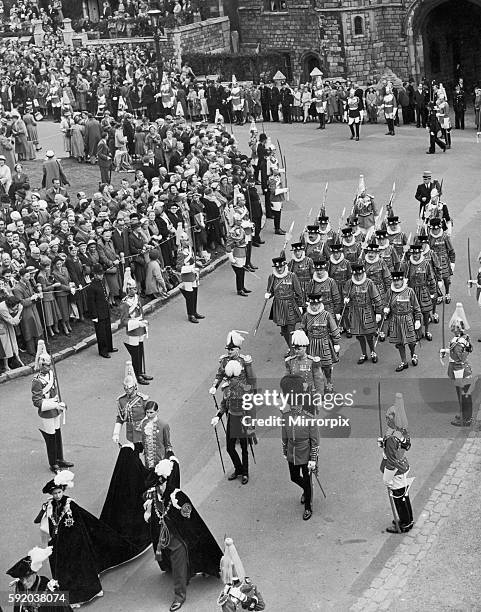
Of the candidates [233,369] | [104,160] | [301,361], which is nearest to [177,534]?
[233,369]

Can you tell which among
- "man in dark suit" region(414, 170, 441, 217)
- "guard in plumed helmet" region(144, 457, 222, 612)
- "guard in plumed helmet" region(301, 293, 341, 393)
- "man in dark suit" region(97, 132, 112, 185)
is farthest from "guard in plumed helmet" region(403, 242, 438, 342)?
"man in dark suit" region(97, 132, 112, 185)

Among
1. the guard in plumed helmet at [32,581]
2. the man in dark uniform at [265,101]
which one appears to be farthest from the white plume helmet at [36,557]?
the man in dark uniform at [265,101]

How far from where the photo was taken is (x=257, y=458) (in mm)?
16625

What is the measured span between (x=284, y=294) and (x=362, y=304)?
1310 millimetres

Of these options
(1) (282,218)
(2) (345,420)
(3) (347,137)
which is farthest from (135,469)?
(3) (347,137)

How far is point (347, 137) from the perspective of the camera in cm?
3572

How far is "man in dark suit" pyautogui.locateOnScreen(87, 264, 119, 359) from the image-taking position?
2000cm

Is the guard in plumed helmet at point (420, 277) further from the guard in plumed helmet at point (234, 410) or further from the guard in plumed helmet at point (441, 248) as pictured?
the guard in plumed helmet at point (234, 410)

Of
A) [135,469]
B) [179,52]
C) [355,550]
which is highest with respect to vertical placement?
[179,52]

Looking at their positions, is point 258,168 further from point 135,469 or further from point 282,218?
point 135,469

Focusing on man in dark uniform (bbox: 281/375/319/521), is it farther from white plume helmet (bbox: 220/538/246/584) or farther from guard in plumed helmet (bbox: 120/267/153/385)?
guard in plumed helmet (bbox: 120/267/153/385)

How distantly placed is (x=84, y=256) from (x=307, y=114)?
18.3 meters

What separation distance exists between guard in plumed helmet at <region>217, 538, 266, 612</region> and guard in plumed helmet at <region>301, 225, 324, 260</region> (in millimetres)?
10051

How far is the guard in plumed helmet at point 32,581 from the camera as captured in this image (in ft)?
40.8
